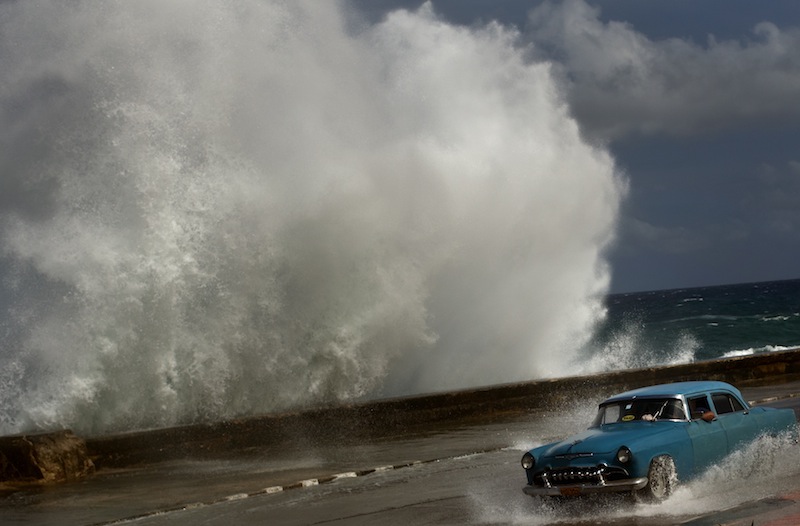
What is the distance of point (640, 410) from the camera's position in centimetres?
962

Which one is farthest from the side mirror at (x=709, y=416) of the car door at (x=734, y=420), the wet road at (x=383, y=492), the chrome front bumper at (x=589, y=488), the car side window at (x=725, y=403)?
the chrome front bumper at (x=589, y=488)

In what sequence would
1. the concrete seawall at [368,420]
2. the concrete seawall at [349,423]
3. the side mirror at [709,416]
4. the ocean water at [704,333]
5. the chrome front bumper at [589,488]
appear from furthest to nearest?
the ocean water at [704,333] < the concrete seawall at [368,420] < the concrete seawall at [349,423] < the side mirror at [709,416] < the chrome front bumper at [589,488]

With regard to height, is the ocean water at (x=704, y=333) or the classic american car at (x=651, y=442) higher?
the ocean water at (x=704, y=333)

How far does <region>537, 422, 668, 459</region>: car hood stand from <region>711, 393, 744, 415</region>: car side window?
Answer: 0.86 m

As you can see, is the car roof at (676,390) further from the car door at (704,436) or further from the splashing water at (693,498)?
the splashing water at (693,498)

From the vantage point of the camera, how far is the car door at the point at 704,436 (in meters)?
9.13

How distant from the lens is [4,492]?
12.1 meters

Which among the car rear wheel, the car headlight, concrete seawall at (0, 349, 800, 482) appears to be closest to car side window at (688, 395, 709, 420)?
the car rear wheel

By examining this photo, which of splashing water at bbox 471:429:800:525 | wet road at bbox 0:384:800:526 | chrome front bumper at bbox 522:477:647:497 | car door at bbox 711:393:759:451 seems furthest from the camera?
car door at bbox 711:393:759:451

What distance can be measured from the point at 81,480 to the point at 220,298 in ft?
17.8

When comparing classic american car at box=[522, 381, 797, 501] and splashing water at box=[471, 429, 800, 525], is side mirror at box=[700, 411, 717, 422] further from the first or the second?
splashing water at box=[471, 429, 800, 525]

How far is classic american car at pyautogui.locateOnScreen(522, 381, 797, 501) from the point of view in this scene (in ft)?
28.0

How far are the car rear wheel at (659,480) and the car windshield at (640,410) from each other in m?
0.74

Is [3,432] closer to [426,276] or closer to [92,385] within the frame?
[92,385]
